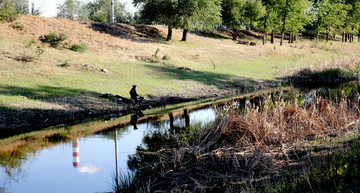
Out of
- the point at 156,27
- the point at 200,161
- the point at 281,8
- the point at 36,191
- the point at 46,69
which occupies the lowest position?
the point at 36,191

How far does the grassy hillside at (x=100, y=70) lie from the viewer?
58.0 feet

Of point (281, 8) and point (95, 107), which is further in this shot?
point (281, 8)

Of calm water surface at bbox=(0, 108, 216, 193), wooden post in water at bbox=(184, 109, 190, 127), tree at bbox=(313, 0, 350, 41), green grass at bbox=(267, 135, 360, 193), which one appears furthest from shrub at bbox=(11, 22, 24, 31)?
tree at bbox=(313, 0, 350, 41)

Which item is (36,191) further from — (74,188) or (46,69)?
(46,69)

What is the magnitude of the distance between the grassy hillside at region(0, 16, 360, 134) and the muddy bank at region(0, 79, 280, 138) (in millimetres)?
100

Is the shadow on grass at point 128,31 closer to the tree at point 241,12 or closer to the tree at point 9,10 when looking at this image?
the tree at point 9,10

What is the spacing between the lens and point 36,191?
843 centimetres

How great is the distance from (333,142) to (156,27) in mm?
48581

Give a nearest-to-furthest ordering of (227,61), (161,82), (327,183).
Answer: (327,183)
(161,82)
(227,61)

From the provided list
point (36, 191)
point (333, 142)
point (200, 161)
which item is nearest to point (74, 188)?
point (36, 191)

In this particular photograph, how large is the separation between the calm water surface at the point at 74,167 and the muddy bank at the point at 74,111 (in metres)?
2.68

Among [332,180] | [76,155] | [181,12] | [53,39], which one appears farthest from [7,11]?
[332,180]

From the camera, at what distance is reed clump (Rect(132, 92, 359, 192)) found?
762cm

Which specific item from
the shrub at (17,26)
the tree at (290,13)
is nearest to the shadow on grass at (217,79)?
the shrub at (17,26)
